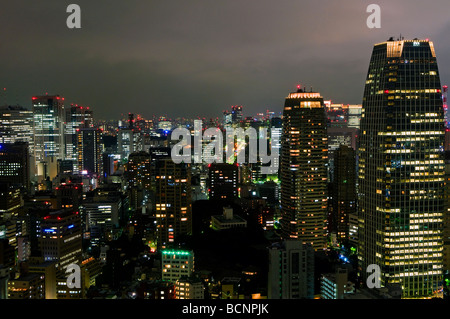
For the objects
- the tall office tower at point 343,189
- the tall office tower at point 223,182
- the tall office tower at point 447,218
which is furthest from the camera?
the tall office tower at point 223,182

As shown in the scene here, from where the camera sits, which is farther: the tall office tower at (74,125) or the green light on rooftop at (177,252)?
the tall office tower at (74,125)

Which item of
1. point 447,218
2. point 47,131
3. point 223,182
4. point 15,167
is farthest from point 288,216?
point 47,131

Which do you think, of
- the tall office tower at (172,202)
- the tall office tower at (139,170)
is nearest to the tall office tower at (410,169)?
the tall office tower at (172,202)

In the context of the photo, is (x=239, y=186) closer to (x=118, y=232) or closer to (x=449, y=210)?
(x=118, y=232)

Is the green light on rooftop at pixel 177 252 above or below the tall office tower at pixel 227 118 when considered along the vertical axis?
below

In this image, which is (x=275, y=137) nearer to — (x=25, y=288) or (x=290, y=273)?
(x=290, y=273)

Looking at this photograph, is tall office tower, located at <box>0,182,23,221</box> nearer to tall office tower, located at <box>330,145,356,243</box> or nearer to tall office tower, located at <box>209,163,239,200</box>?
tall office tower, located at <box>209,163,239,200</box>

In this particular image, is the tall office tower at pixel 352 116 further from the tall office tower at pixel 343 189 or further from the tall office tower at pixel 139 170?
the tall office tower at pixel 139 170
